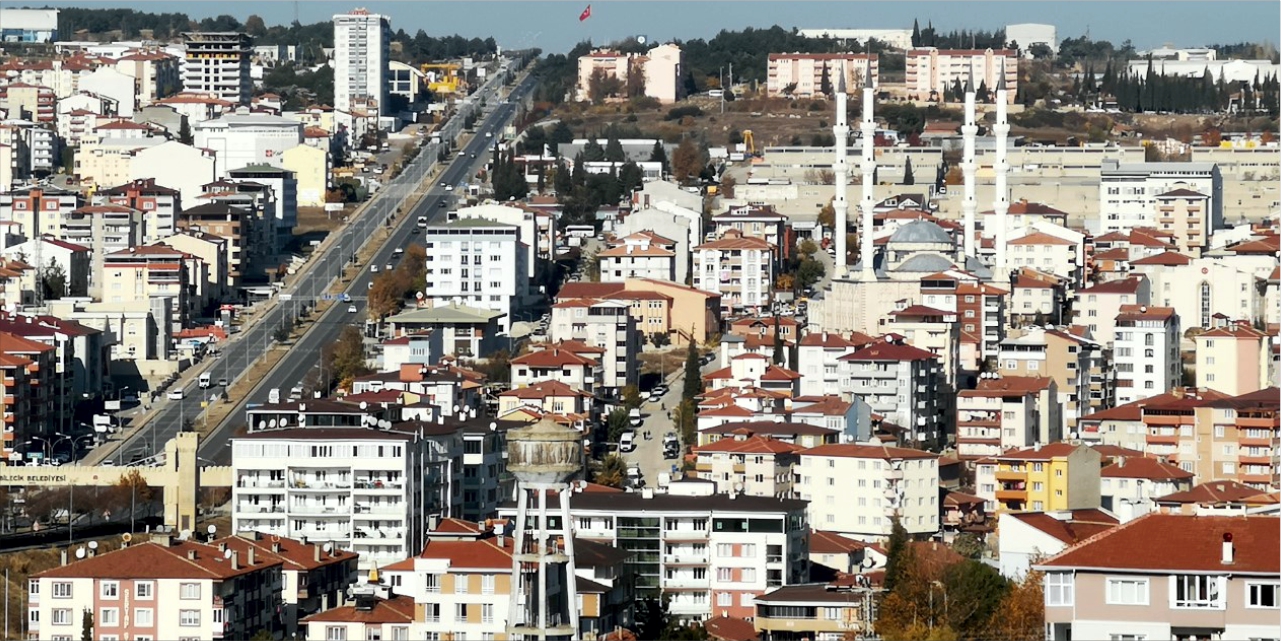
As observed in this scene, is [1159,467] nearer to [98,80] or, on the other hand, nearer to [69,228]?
[69,228]

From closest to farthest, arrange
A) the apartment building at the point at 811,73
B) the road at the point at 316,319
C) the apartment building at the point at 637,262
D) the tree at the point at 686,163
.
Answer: the road at the point at 316,319
the apartment building at the point at 637,262
the tree at the point at 686,163
the apartment building at the point at 811,73

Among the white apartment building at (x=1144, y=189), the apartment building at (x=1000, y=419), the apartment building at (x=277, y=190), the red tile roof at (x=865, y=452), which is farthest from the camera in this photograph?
the apartment building at (x=277, y=190)

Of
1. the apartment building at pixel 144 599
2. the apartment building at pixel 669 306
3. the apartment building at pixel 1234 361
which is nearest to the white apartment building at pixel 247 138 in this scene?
the apartment building at pixel 669 306

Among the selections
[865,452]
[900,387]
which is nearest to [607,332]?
[900,387]

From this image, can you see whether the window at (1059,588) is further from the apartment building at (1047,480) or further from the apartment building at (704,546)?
the apartment building at (1047,480)

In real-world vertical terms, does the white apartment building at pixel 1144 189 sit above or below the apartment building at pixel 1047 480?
above

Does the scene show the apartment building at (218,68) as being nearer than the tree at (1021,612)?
No

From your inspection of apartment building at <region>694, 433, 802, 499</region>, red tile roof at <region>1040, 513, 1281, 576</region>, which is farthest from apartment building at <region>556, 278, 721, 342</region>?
red tile roof at <region>1040, 513, 1281, 576</region>
